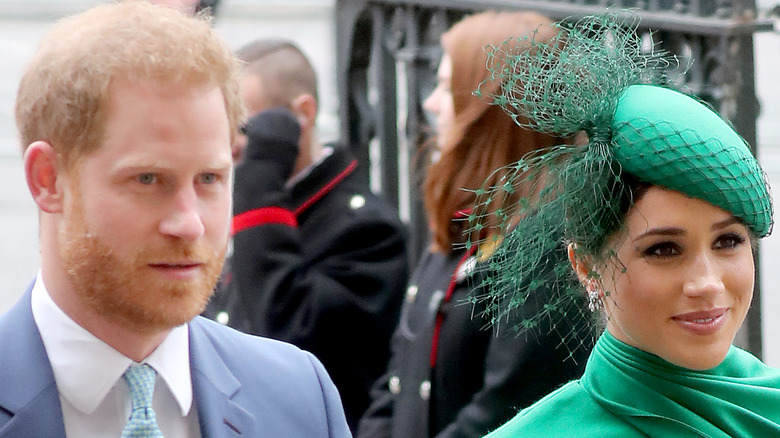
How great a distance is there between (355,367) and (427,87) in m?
1.07

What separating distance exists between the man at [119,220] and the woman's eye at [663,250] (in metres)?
0.76

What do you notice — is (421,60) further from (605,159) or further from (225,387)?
(225,387)

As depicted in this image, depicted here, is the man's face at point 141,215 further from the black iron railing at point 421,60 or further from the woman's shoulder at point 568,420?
the black iron railing at point 421,60

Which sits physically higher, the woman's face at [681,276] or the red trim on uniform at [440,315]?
the woman's face at [681,276]

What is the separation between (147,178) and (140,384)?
34cm

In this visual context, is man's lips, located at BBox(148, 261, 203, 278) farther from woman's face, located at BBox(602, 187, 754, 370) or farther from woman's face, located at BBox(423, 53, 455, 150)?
woman's face, located at BBox(423, 53, 455, 150)

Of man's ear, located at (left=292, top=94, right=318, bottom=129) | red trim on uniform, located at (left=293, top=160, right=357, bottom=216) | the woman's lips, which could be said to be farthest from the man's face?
man's ear, located at (left=292, top=94, right=318, bottom=129)

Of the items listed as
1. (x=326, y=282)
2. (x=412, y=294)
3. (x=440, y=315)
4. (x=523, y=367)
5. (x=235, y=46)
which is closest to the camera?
(x=523, y=367)

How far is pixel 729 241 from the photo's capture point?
221 cm

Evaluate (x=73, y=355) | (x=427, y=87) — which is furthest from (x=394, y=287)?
(x=73, y=355)

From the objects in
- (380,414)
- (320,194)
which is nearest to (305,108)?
(320,194)

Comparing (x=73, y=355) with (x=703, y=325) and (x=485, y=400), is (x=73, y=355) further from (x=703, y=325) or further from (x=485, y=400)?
(x=485, y=400)

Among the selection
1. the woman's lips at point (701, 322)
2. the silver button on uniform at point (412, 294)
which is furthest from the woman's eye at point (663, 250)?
the silver button on uniform at point (412, 294)

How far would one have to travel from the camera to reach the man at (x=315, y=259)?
13.2 feet
